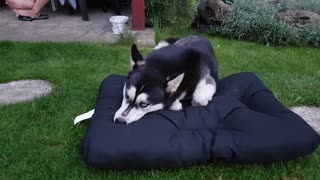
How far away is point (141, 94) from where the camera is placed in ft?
12.9

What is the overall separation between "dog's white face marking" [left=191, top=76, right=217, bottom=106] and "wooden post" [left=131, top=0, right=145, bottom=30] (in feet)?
12.6

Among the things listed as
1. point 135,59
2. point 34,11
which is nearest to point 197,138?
point 135,59

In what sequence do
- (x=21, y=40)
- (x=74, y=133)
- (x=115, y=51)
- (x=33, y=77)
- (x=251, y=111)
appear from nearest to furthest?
(x=251, y=111), (x=74, y=133), (x=33, y=77), (x=115, y=51), (x=21, y=40)

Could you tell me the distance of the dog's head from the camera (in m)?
3.96

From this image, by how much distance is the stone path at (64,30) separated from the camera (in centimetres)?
791

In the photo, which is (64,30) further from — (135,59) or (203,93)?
(203,93)

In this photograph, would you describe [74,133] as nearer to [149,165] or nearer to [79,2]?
[149,165]

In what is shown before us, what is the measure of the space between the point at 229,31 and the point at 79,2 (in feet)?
10.5

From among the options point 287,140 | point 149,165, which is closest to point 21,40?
point 149,165

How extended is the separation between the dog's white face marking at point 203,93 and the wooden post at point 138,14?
3855 millimetres

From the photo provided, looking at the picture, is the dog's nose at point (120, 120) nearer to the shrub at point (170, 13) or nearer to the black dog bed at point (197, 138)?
the black dog bed at point (197, 138)

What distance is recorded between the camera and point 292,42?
8320mm

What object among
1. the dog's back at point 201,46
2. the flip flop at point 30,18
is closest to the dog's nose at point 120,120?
the dog's back at point 201,46

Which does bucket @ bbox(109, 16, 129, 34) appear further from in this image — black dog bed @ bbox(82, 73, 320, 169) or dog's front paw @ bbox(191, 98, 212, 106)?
black dog bed @ bbox(82, 73, 320, 169)
